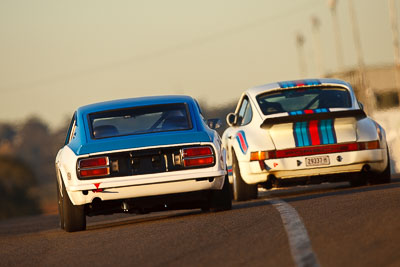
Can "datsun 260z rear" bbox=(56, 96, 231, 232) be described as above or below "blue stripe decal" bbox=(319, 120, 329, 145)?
above

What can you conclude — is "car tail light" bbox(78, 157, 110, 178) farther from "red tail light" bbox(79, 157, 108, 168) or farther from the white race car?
the white race car

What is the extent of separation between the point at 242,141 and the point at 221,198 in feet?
8.19

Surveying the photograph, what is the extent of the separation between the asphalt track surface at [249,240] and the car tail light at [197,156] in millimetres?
585

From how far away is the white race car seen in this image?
1375cm

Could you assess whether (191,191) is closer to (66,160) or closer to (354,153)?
(66,160)

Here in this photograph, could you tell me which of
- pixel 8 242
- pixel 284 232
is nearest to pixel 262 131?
pixel 8 242

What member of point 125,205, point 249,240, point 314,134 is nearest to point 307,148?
point 314,134

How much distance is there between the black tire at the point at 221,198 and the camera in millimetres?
11797

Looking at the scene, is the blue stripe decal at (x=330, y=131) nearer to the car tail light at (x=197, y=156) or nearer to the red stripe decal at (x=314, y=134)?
the red stripe decal at (x=314, y=134)

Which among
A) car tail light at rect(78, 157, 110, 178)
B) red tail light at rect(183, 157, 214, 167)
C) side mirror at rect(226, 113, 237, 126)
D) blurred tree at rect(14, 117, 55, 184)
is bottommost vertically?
blurred tree at rect(14, 117, 55, 184)

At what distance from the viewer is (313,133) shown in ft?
45.1

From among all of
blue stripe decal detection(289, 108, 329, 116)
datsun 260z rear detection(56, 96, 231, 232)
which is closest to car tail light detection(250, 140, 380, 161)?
blue stripe decal detection(289, 108, 329, 116)

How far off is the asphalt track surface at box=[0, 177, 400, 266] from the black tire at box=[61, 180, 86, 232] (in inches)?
6.5

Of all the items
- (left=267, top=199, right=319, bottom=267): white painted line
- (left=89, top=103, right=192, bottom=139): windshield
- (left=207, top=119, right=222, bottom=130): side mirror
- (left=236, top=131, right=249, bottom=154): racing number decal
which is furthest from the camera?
(left=236, top=131, right=249, bottom=154): racing number decal
